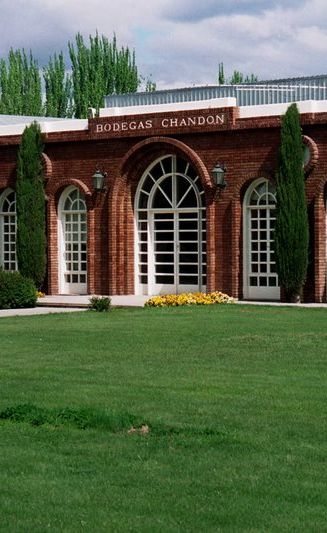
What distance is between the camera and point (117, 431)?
10.6 m

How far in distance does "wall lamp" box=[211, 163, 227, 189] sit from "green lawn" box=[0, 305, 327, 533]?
10574 millimetres

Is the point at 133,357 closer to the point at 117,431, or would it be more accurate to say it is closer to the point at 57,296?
the point at 117,431

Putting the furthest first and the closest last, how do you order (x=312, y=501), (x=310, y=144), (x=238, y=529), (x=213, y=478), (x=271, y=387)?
(x=310, y=144) → (x=271, y=387) → (x=213, y=478) → (x=312, y=501) → (x=238, y=529)

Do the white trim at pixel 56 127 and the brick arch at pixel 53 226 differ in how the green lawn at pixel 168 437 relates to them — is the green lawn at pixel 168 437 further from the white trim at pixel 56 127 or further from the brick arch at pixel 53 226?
the white trim at pixel 56 127

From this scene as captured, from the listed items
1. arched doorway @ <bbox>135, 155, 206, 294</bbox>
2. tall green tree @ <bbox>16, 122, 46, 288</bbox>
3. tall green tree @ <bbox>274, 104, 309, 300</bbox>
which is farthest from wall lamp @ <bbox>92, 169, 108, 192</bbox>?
tall green tree @ <bbox>274, 104, 309, 300</bbox>

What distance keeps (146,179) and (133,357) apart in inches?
603

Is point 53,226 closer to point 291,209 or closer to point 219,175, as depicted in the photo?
point 219,175

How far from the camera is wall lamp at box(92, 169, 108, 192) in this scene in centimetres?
3084

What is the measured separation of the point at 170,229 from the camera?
30.8 metres

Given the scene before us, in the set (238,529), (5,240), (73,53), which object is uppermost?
(73,53)

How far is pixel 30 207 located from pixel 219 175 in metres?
5.81

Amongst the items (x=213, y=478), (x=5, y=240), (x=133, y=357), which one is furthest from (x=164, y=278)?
(x=213, y=478)

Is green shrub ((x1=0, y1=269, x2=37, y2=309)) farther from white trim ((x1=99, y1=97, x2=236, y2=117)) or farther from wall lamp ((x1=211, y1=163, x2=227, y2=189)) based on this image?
white trim ((x1=99, y1=97, x2=236, y2=117))

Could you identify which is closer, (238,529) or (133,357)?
(238,529)
